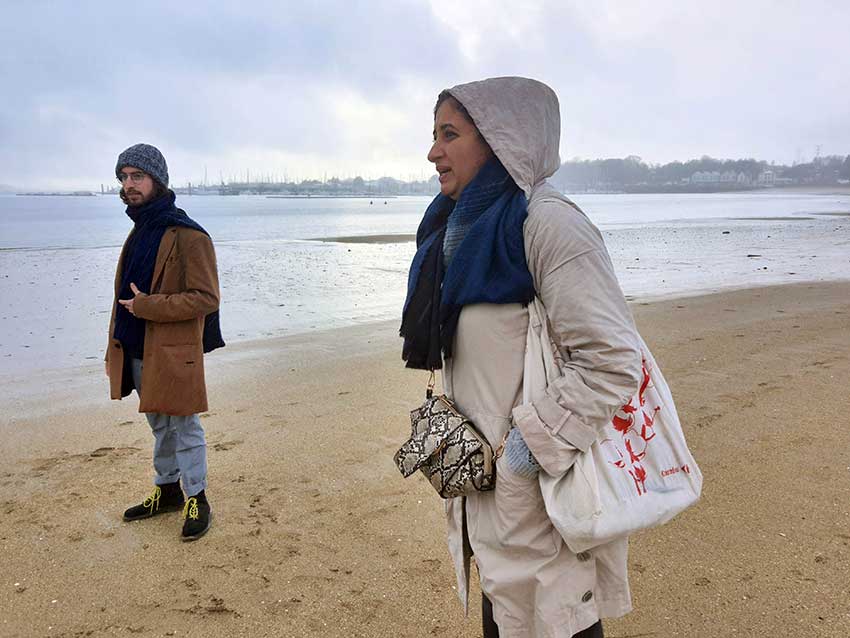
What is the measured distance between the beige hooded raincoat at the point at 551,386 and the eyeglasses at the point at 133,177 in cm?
222

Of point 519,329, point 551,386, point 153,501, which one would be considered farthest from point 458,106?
point 153,501

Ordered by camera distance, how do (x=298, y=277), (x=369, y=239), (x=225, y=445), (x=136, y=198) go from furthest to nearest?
(x=369, y=239), (x=298, y=277), (x=225, y=445), (x=136, y=198)

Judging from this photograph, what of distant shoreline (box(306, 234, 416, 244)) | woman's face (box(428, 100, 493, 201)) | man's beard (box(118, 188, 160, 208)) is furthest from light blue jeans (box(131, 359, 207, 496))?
distant shoreline (box(306, 234, 416, 244))

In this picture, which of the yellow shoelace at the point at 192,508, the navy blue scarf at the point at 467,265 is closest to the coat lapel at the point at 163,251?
the yellow shoelace at the point at 192,508

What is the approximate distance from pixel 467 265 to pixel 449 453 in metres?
0.51

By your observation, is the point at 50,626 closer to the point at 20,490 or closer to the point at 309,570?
the point at 309,570

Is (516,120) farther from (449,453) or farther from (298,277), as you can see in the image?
(298,277)

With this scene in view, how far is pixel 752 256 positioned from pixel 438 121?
21.5 meters

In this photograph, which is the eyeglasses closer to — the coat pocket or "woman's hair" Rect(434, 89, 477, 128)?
the coat pocket

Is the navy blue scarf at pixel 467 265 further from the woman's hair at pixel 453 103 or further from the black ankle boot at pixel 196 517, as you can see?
the black ankle boot at pixel 196 517

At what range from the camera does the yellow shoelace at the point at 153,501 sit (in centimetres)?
385

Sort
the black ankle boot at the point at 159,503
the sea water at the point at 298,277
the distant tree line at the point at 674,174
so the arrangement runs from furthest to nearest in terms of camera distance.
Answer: the distant tree line at the point at 674,174 → the sea water at the point at 298,277 → the black ankle boot at the point at 159,503

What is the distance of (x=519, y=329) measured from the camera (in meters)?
1.78

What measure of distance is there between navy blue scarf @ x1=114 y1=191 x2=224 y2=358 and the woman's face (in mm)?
2013
